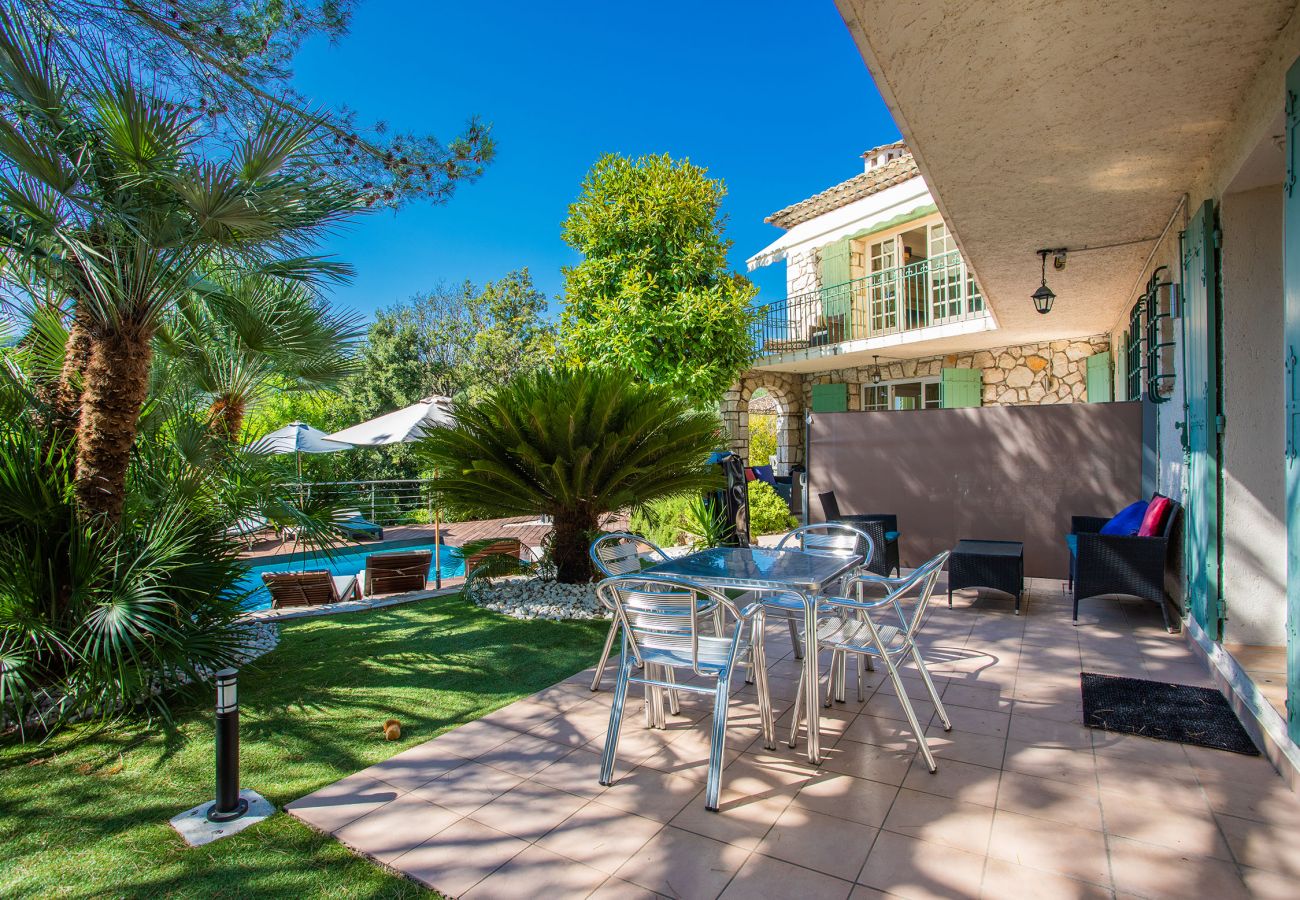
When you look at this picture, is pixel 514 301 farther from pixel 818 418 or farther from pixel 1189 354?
pixel 1189 354

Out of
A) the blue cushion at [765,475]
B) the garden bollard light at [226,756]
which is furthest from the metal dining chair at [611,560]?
the blue cushion at [765,475]

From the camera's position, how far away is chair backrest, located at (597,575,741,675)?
9.65 ft

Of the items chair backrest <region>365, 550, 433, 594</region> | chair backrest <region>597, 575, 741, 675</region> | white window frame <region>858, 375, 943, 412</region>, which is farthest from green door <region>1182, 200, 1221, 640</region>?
white window frame <region>858, 375, 943, 412</region>

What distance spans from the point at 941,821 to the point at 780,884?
0.77m

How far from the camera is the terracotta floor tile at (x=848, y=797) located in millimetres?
2686

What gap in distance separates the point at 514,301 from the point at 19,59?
19.5m

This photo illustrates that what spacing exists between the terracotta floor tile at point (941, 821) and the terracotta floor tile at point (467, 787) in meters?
1.61

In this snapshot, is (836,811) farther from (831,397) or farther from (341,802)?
(831,397)

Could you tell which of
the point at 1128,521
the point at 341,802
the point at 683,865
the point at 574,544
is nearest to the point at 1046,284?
the point at 1128,521

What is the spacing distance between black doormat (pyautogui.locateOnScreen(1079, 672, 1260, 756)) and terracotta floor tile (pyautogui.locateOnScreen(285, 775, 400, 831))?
3.46m

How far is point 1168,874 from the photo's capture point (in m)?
2.29

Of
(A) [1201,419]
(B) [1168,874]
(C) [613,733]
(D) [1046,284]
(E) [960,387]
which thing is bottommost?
(B) [1168,874]

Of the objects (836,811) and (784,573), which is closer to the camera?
(836,811)

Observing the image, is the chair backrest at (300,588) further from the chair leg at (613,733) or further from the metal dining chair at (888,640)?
the metal dining chair at (888,640)
